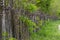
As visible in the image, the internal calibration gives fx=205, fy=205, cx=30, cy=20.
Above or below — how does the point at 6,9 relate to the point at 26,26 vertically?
above

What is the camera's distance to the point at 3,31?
5152 mm

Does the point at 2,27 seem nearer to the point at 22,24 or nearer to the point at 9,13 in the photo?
the point at 9,13

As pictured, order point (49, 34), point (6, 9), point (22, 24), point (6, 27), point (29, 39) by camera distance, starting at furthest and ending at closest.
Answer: point (49, 34)
point (29, 39)
point (22, 24)
point (6, 27)
point (6, 9)

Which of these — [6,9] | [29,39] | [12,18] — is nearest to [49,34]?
[29,39]

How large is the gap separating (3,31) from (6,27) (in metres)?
0.32

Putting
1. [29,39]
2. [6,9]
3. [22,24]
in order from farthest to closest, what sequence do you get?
[29,39]
[22,24]
[6,9]

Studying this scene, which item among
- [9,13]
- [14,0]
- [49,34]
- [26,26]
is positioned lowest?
[49,34]

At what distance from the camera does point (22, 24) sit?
19.6 feet

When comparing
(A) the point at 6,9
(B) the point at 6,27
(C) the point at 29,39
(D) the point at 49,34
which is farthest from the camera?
(D) the point at 49,34

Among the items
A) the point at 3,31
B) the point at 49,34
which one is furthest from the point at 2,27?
the point at 49,34

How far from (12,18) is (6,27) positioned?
301 mm

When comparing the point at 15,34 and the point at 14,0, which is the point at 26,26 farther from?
the point at 14,0

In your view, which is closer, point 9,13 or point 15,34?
point 9,13

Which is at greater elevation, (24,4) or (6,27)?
(24,4)
